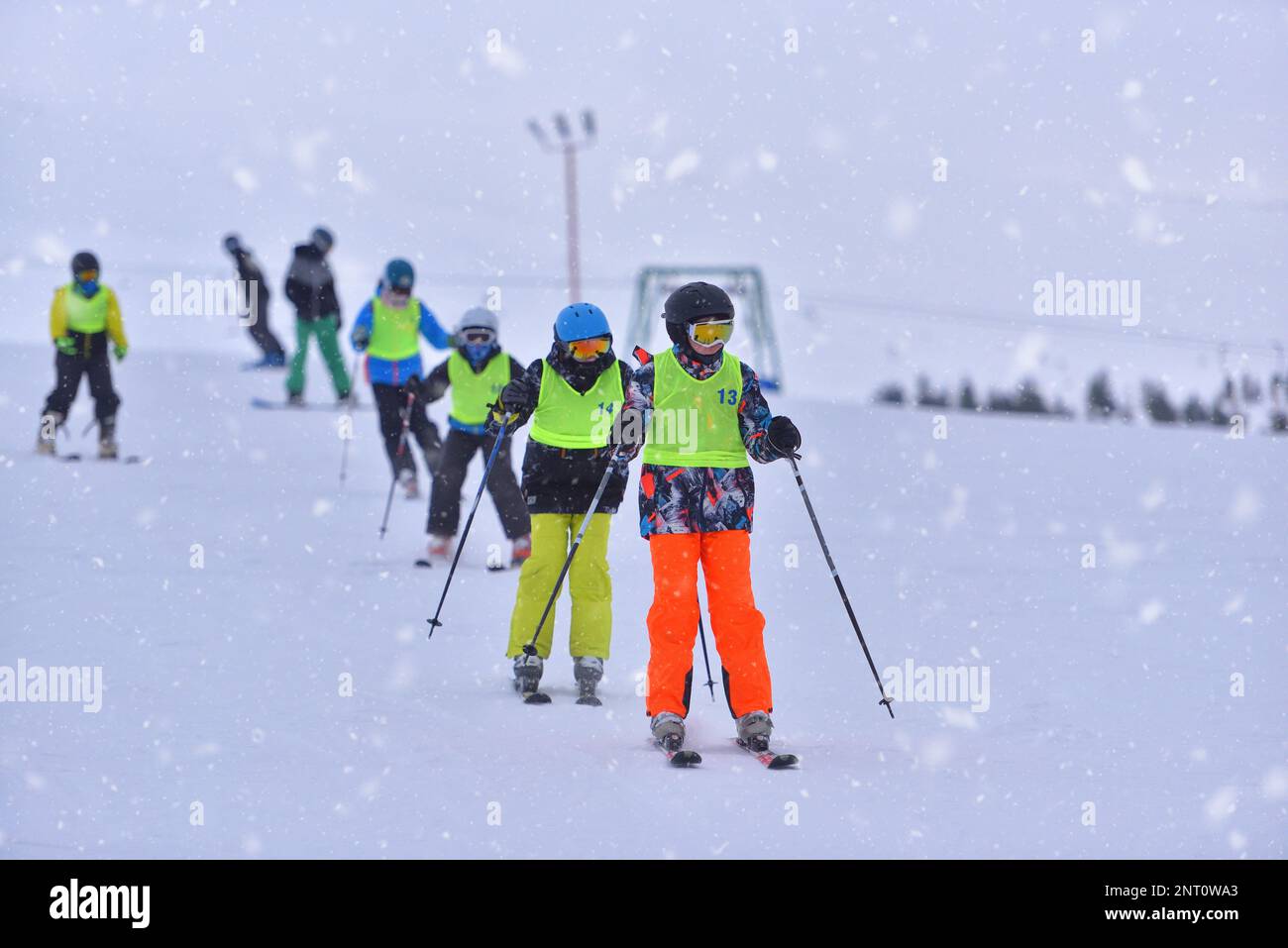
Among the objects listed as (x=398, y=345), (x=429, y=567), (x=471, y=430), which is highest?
(x=398, y=345)

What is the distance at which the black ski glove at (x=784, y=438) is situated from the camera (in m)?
5.10

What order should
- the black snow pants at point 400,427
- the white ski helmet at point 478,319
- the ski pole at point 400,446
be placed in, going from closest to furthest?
the white ski helmet at point 478,319
the ski pole at point 400,446
the black snow pants at point 400,427

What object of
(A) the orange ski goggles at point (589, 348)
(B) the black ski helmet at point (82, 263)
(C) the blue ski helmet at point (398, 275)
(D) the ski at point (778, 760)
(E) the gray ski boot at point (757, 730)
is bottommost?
(D) the ski at point (778, 760)

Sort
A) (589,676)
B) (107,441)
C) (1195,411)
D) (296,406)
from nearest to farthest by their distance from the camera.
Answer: (589,676)
(107,441)
(296,406)
(1195,411)

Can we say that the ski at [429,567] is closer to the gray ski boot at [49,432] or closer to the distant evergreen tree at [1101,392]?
the gray ski boot at [49,432]

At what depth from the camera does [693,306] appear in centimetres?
521

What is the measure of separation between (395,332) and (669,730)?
6505mm

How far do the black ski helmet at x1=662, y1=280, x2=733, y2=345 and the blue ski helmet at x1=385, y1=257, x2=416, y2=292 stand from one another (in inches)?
238

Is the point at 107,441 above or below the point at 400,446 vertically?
above

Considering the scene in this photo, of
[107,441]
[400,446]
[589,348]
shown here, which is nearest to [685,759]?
[589,348]

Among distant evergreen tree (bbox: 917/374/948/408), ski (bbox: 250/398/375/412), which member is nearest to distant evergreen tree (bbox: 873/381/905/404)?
distant evergreen tree (bbox: 917/374/948/408)

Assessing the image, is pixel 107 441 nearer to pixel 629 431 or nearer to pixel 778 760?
pixel 629 431

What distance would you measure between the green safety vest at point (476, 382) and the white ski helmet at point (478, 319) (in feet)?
0.73

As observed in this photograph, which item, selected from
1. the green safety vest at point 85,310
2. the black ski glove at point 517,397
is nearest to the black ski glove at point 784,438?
the black ski glove at point 517,397
